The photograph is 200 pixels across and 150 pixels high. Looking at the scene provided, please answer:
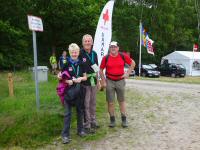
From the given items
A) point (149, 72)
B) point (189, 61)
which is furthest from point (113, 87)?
point (189, 61)

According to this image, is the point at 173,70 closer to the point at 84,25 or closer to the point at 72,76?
the point at 84,25

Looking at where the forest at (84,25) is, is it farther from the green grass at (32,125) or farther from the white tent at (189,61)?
the green grass at (32,125)

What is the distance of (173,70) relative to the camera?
37.3 meters

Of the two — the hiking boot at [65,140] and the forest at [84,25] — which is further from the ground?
the forest at [84,25]

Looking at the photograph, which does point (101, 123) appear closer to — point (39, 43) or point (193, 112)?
point (193, 112)

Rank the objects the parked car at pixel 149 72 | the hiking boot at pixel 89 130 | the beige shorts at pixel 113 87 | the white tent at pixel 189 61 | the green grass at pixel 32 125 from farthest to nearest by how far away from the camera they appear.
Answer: the white tent at pixel 189 61
the parked car at pixel 149 72
the beige shorts at pixel 113 87
the hiking boot at pixel 89 130
the green grass at pixel 32 125

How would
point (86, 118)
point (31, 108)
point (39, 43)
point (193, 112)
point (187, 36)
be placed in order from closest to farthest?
point (86, 118), point (31, 108), point (193, 112), point (39, 43), point (187, 36)

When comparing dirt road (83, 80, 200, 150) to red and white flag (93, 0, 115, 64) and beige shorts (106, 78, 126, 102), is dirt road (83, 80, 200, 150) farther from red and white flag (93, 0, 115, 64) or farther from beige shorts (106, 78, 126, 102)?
red and white flag (93, 0, 115, 64)

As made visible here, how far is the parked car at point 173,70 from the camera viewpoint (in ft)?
121

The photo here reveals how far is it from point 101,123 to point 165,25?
45.4 meters

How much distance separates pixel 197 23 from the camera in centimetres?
5816

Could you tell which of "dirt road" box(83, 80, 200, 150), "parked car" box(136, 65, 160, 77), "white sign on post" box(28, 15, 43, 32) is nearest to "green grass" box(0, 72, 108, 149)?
"dirt road" box(83, 80, 200, 150)

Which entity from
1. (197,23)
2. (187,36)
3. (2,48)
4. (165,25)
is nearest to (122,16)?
(165,25)

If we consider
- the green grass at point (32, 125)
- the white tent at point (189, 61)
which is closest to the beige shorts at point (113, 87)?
the green grass at point (32, 125)
